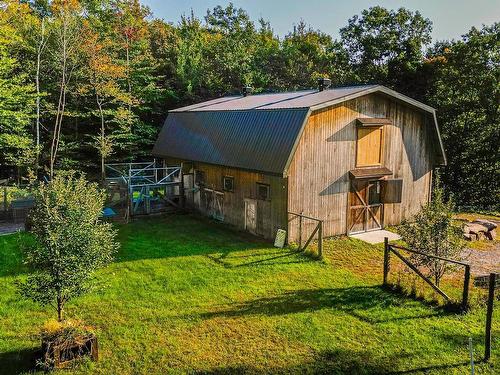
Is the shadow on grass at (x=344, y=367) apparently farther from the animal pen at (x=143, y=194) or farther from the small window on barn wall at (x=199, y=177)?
the small window on barn wall at (x=199, y=177)

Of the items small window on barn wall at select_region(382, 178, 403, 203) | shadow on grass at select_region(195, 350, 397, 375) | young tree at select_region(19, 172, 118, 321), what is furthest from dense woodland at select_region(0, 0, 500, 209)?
shadow on grass at select_region(195, 350, 397, 375)

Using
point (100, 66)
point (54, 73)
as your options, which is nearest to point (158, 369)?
point (100, 66)

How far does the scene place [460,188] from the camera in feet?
82.8

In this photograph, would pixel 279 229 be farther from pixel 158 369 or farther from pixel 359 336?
pixel 158 369

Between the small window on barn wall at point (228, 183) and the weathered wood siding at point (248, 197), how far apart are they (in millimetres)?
145

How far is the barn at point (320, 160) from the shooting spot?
14.7m

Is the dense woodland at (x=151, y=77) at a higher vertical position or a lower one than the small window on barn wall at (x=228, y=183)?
higher

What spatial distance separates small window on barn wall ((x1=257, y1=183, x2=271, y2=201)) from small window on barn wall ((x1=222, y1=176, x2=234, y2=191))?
176 cm

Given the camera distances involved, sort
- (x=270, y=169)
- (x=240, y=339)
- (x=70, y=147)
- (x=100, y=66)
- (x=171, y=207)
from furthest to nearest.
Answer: (x=70, y=147) → (x=100, y=66) → (x=171, y=207) → (x=270, y=169) → (x=240, y=339)

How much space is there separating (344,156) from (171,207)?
8802mm

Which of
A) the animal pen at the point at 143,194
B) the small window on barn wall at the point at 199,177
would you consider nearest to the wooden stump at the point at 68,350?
the animal pen at the point at 143,194

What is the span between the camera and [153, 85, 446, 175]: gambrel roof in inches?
564

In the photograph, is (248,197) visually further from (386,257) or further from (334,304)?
(334,304)

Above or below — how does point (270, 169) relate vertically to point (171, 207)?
above
